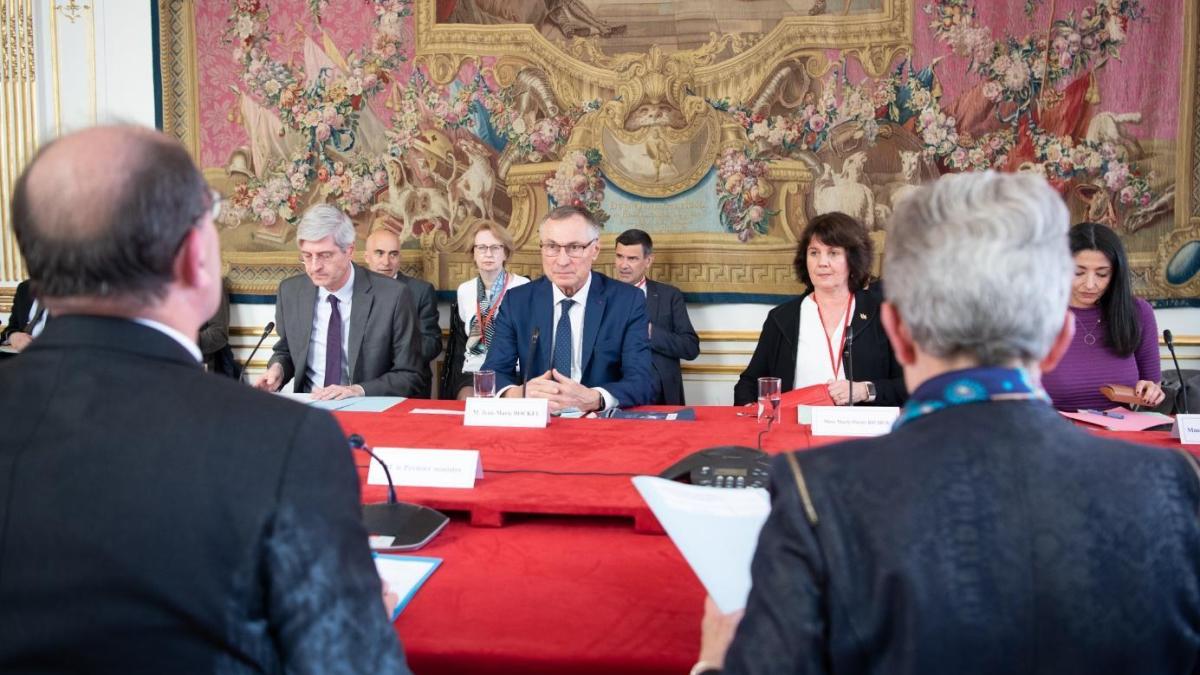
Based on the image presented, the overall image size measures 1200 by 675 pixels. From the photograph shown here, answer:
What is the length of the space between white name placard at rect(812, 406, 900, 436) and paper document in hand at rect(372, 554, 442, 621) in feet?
4.21

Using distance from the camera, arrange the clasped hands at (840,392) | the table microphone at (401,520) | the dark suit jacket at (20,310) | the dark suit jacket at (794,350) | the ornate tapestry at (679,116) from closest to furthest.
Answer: the table microphone at (401,520) < the clasped hands at (840,392) < the dark suit jacket at (794,350) < the ornate tapestry at (679,116) < the dark suit jacket at (20,310)

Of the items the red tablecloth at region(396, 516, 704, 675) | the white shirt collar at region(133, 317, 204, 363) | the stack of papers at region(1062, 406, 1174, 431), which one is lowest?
the red tablecloth at region(396, 516, 704, 675)

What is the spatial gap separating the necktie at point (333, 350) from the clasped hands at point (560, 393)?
45.2 inches

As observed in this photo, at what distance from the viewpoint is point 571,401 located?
3029 millimetres

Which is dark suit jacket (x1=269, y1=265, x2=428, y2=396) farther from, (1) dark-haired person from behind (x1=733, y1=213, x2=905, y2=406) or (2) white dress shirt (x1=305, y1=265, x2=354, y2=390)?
(1) dark-haired person from behind (x1=733, y1=213, x2=905, y2=406)

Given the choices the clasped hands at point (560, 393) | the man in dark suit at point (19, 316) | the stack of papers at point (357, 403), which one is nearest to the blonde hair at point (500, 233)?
the stack of papers at point (357, 403)

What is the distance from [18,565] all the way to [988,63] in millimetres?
4813

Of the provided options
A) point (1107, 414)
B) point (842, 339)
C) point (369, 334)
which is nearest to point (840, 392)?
point (842, 339)

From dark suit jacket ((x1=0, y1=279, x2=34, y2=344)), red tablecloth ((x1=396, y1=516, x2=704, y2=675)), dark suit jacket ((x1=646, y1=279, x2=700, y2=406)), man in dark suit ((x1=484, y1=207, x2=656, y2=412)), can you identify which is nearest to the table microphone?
red tablecloth ((x1=396, y1=516, x2=704, y2=675))

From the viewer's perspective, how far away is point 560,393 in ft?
9.93

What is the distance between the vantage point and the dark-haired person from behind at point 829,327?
3516 millimetres

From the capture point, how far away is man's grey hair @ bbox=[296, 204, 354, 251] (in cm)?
366

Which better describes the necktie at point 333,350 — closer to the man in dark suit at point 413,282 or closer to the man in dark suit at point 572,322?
the man in dark suit at point 572,322

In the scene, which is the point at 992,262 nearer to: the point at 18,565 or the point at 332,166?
the point at 18,565
